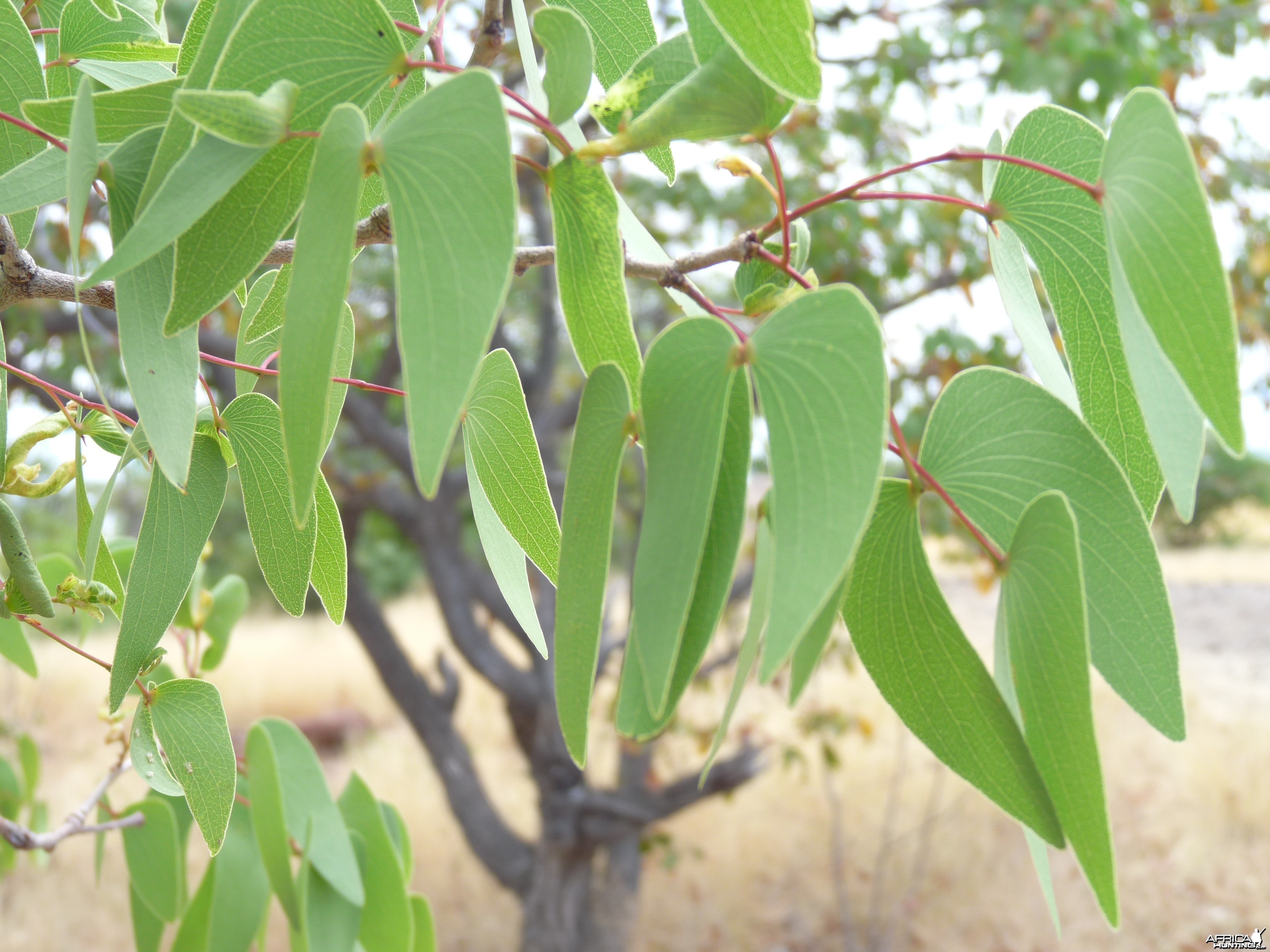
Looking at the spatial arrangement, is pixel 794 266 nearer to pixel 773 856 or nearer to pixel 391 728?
pixel 773 856

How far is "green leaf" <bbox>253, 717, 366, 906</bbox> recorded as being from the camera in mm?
438

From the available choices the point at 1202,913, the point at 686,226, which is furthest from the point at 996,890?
the point at 686,226

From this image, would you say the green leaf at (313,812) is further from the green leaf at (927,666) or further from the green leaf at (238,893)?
the green leaf at (927,666)

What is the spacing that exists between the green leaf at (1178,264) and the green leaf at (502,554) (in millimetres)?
171

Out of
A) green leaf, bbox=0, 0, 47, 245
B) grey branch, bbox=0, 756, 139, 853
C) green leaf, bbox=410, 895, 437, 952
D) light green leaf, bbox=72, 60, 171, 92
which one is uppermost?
light green leaf, bbox=72, 60, 171, 92

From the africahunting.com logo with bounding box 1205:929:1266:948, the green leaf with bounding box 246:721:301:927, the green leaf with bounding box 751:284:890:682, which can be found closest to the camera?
the green leaf with bounding box 751:284:890:682

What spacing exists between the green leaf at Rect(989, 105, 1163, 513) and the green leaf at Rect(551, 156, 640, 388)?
0.10 m

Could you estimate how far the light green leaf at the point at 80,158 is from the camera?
0.60 ft

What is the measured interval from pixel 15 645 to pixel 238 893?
0.52 ft

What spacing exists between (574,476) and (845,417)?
0.06 metres

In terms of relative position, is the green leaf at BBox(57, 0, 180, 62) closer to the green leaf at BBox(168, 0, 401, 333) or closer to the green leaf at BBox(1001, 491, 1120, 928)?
the green leaf at BBox(168, 0, 401, 333)

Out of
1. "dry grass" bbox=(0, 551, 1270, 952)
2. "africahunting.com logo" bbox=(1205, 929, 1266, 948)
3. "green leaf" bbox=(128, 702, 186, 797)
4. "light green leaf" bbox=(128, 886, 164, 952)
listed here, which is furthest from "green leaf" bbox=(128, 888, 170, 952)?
"dry grass" bbox=(0, 551, 1270, 952)

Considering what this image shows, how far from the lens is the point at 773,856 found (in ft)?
8.73

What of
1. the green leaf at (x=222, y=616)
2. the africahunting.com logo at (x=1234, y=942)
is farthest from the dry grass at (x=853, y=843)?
the green leaf at (x=222, y=616)
